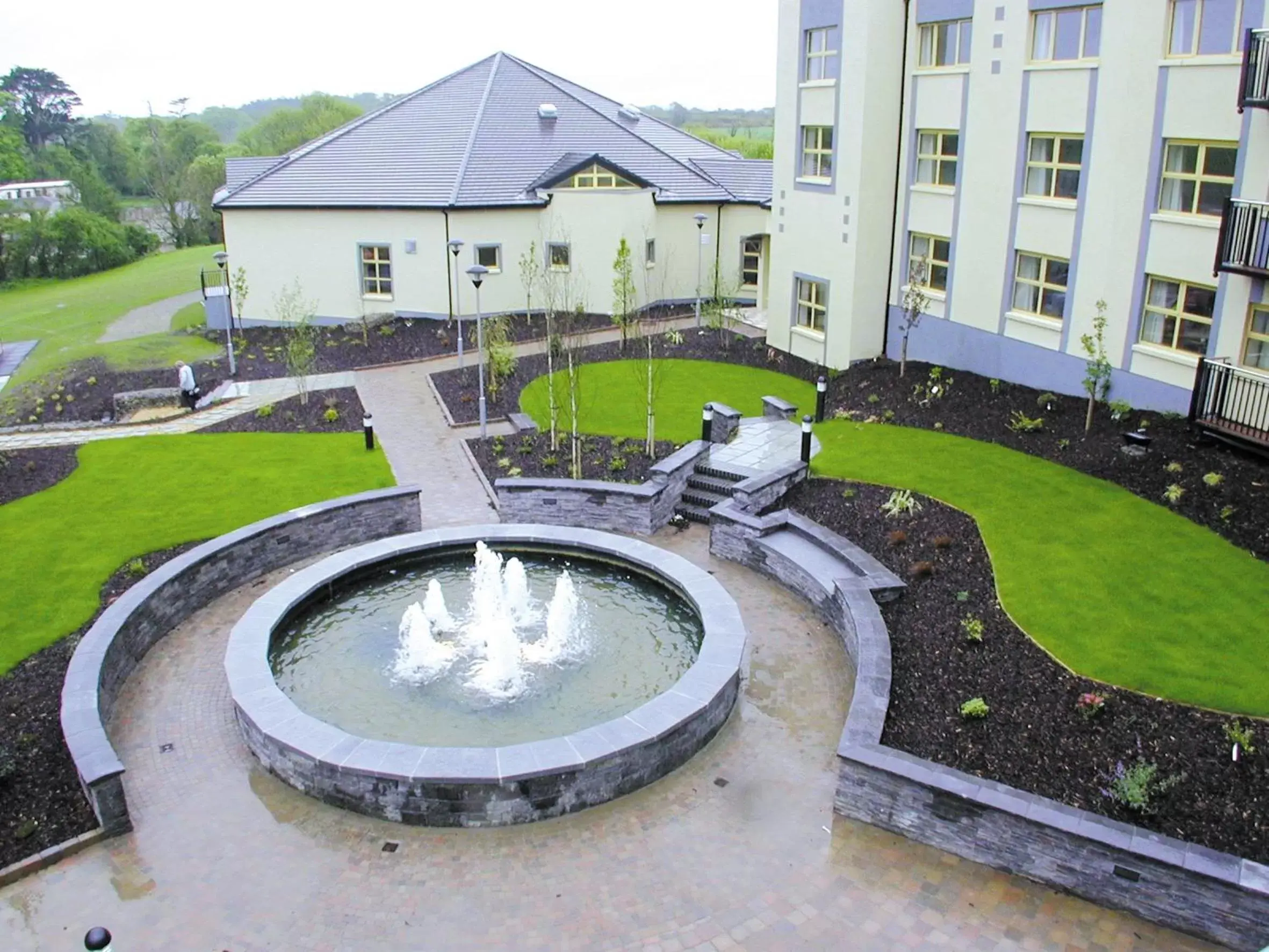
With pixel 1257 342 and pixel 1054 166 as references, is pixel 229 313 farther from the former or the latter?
pixel 1257 342

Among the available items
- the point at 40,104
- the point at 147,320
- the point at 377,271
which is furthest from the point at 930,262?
the point at 40,104

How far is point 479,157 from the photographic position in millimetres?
33281

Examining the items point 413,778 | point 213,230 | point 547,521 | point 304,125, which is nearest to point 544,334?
point 547,521

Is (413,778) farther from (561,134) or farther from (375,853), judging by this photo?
(561,134)

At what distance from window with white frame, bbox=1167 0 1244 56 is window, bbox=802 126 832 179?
359 inches

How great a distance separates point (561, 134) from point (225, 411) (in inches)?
643

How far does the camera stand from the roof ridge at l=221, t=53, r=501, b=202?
33625 millimetres

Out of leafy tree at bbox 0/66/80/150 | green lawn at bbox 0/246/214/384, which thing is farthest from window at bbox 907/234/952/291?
leafy tree at bbox 0/66/80/150

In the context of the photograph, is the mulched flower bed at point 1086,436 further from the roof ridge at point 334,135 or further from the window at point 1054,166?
the roof ridge at point 334,135

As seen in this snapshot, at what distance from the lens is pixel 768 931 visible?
9039 mm

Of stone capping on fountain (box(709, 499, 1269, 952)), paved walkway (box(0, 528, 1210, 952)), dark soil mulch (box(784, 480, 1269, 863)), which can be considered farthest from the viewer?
dark soil mulch (box(784, 480, 1269, 863))

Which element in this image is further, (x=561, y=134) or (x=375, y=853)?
(x=561, y=134)

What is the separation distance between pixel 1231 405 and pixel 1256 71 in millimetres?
5191

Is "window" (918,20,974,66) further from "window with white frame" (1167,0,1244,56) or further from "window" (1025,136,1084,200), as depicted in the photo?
"window with white frame" (1167,0,1244,56)
